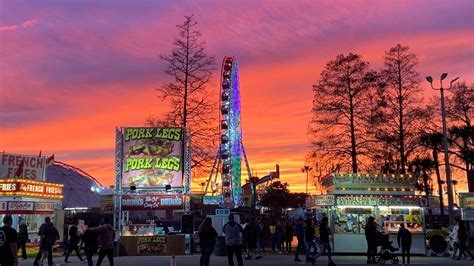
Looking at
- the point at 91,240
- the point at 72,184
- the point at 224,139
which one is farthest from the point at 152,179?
the point at 72,184

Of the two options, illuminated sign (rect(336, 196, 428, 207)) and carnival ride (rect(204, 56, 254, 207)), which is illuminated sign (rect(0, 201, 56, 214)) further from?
illuminated sign (rect(336, 196, 428, 207))

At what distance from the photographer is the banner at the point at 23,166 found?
36688 millimetres

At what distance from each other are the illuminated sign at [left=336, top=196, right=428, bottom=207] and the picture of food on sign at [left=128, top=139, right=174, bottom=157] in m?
11.0

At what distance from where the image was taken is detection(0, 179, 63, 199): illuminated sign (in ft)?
108

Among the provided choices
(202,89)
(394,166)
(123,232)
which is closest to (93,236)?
(123,232)

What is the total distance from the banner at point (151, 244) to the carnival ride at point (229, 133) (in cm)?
2127

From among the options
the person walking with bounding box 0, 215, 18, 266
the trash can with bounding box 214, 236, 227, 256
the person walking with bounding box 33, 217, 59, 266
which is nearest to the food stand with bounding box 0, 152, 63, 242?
the person walking with bounding box 33, 217, 59, 266

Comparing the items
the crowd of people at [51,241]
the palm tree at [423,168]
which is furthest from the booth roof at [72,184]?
the crowd of people at [51,241]

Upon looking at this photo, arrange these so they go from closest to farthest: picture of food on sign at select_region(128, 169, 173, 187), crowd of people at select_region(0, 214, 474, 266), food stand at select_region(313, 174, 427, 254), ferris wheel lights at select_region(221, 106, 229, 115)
Answer: crowd of people at select_region(0, 214, 474, 266) → food stand at select_region(313, 174, 427, 254) → picture of food on sign at select_region(128, 169, 173, 187) → ferris wheel lights at select_region(221, 106, 229, 115)

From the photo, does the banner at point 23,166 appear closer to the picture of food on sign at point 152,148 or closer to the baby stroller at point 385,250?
the picture of food on sign at point 152,148

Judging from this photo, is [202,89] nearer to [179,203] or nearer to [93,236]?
[179,203]

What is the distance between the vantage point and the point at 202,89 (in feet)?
131

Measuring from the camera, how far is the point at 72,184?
262ft

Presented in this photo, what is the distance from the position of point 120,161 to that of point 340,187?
1317 centimetres
